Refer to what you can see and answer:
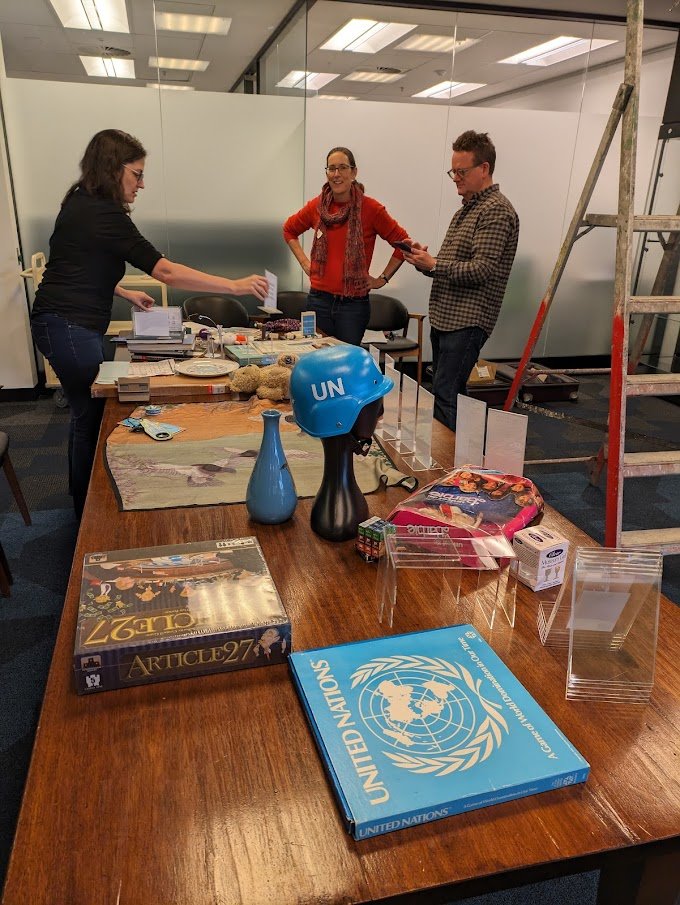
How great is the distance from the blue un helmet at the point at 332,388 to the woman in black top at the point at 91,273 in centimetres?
115

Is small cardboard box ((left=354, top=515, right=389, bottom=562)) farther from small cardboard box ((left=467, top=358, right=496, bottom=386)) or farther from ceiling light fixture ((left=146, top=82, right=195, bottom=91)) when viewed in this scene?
ceiling light fixture ((left=146, top=82, right=195, bottom=91))

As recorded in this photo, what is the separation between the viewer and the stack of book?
2.52m

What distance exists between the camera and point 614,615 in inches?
36.1

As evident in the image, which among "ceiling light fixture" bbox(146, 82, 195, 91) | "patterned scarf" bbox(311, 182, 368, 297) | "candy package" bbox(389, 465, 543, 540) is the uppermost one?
"ceiling light fixture" bbox(146, 82, 195, 91)

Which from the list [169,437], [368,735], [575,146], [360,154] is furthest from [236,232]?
[368,735]

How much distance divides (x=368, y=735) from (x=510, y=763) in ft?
0.52

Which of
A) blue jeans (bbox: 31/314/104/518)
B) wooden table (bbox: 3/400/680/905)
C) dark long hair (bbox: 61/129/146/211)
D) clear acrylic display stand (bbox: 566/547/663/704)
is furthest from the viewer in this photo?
blue jeans (bbox: 31/314/104/518)

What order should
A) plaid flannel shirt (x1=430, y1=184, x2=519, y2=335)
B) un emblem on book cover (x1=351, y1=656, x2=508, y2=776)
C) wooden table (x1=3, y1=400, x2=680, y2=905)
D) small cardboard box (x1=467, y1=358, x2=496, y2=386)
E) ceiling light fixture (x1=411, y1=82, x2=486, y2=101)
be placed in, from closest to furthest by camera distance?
1. wooden table (x1=3, y1=400, x2=680, y2=905)
2. un emblem on book cover (x1=351, y1=656, x2=508, y2=776)
3. plaid flannel shirt (x1=430, y1=184, x2=519, y2=335)
4. small cardboard box (x1=467, y1=358, x2=496, y2=386)
5. ceiling light fixture (x1=411, y1=82, x2=486, y2=101)

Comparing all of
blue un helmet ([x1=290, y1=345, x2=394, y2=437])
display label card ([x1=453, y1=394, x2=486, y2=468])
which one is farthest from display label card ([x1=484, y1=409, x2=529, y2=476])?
blue un helmet ([x1=290, y1=345, x2=394, y2=437])

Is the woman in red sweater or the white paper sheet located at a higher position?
the woman in red sweater

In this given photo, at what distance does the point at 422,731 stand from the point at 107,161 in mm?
2130

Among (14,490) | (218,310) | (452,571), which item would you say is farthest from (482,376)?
(452,571)

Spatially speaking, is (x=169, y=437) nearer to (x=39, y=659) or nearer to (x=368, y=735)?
(x=39, y=659)

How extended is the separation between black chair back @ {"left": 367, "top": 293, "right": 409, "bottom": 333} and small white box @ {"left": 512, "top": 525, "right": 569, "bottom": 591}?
147 inches
